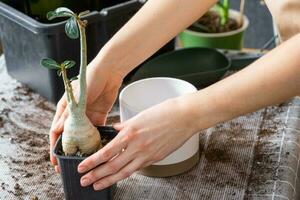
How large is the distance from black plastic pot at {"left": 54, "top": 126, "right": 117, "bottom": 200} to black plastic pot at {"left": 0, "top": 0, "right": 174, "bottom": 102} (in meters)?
0.28

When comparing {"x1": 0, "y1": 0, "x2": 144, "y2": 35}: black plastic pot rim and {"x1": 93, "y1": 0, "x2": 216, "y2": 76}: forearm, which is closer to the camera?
{"x1": 93, "y1": 0, "x2": 216, "y2": 76}: forearm

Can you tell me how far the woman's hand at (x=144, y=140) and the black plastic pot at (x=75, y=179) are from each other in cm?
3

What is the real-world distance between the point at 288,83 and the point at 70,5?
633 mm

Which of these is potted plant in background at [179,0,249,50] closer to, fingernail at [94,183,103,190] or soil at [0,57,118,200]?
soil at [0,57,118,200]

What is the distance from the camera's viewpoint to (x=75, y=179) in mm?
817

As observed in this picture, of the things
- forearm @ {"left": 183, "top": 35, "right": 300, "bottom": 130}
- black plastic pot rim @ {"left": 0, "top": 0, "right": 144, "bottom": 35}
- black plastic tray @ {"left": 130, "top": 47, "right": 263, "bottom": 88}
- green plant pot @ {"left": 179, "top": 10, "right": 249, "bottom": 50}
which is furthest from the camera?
green plant pot @ {"left": 179, "top": 10, "right": 249, "bottom": 50}

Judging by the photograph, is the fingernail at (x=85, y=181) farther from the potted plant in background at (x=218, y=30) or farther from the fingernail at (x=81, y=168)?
the potted plant in background at (x=218, y=30)

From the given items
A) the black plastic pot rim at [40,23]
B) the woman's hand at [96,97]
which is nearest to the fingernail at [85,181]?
the woman's hand at [96,97]

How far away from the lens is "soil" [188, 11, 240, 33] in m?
1.66

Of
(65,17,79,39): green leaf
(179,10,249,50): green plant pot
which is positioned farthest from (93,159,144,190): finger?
(179,10,249,50): green plant pot

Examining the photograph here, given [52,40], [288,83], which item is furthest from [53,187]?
[288,83]

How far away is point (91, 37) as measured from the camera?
43.8 inches

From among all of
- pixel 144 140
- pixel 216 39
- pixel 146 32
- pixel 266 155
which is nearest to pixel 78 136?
pixel 144 140

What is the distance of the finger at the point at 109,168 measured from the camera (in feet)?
2.51
